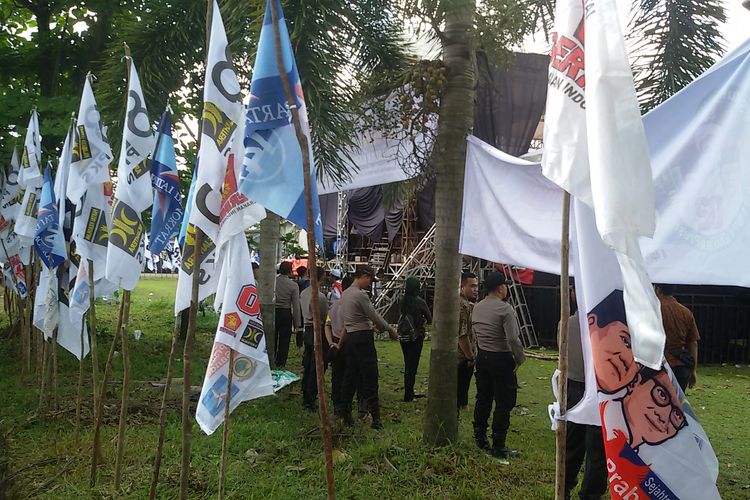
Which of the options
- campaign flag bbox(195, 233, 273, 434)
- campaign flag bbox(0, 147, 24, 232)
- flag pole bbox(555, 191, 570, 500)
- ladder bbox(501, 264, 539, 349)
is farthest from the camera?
ladder bbox(501, 264, 539, 349)

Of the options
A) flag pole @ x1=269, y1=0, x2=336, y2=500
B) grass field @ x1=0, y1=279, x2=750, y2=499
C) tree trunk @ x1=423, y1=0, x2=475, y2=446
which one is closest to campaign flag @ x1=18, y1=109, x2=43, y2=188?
grass field @ x1=0, y1=279, x2=750, y2=499

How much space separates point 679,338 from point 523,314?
8.54 m

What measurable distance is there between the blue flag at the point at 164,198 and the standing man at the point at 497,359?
2.96m

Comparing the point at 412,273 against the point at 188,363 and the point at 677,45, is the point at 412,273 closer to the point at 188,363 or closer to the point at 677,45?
the point at 677,45

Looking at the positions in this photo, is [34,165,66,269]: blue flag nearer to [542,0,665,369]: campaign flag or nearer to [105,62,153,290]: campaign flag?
[105,62,153,290]: campaign flag

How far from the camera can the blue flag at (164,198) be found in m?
4.66

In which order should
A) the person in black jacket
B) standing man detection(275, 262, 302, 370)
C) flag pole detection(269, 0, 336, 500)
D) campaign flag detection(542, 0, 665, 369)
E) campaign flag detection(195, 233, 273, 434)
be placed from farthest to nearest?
standing man detection(275, 262, 302, 370)
the person in black jacket
campaign flag detection(195, 233, 273, 434)
flag pole detection(269, 0, 336, 500)
campaign flag detection(542, 0, 665, 369)

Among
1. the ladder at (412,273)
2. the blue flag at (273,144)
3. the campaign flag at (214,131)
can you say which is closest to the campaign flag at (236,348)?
the campaign flag at (214,131)

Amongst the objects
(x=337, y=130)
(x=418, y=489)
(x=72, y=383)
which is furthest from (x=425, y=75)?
(x=72, y=383)

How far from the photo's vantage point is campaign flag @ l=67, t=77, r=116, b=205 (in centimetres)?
532

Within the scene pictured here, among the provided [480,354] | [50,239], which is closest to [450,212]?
[480,354]

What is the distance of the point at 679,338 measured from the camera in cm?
532

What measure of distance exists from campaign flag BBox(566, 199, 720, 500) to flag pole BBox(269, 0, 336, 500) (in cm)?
116

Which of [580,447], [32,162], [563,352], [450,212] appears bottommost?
[580,447]
